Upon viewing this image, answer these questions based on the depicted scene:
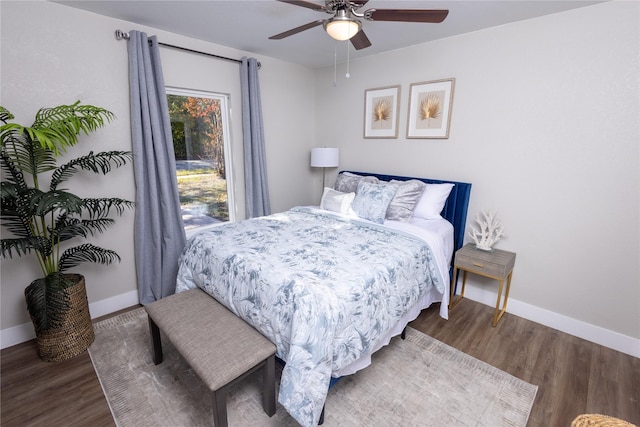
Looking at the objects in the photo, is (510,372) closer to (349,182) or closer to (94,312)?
(349,182)

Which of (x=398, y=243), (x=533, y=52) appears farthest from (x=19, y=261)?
(x=533, y=52)

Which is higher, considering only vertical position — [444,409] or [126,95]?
[126,95]

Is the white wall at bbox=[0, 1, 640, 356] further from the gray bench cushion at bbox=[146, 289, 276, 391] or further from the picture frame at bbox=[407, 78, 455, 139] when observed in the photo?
the gray bench cushion at bbox=[146, 289, 276, 391]

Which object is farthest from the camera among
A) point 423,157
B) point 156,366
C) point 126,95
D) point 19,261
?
point 423,157

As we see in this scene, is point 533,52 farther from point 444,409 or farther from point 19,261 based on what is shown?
point 19,261

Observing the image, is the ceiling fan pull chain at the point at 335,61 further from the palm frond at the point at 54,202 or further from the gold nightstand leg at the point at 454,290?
the palm frond at the point at 54,202

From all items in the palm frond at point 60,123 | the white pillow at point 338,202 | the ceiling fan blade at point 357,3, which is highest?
the ceiling fan blade at point 357,3

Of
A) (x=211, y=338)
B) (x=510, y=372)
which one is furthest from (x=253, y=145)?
(x=510, y=372)

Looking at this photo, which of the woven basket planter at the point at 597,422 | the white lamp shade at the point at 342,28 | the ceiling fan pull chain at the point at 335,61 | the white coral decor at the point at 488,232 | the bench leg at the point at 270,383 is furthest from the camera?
the ceiling fan pull chain at the point at 335,61

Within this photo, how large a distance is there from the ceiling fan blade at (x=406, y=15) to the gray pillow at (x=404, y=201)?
4.88 ft

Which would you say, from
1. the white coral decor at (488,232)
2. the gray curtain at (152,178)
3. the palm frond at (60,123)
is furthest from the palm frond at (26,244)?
the white coral decor at (488,232)

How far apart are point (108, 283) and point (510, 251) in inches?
148

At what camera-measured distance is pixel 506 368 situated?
2102 mm

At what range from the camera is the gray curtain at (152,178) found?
2.57 metres
